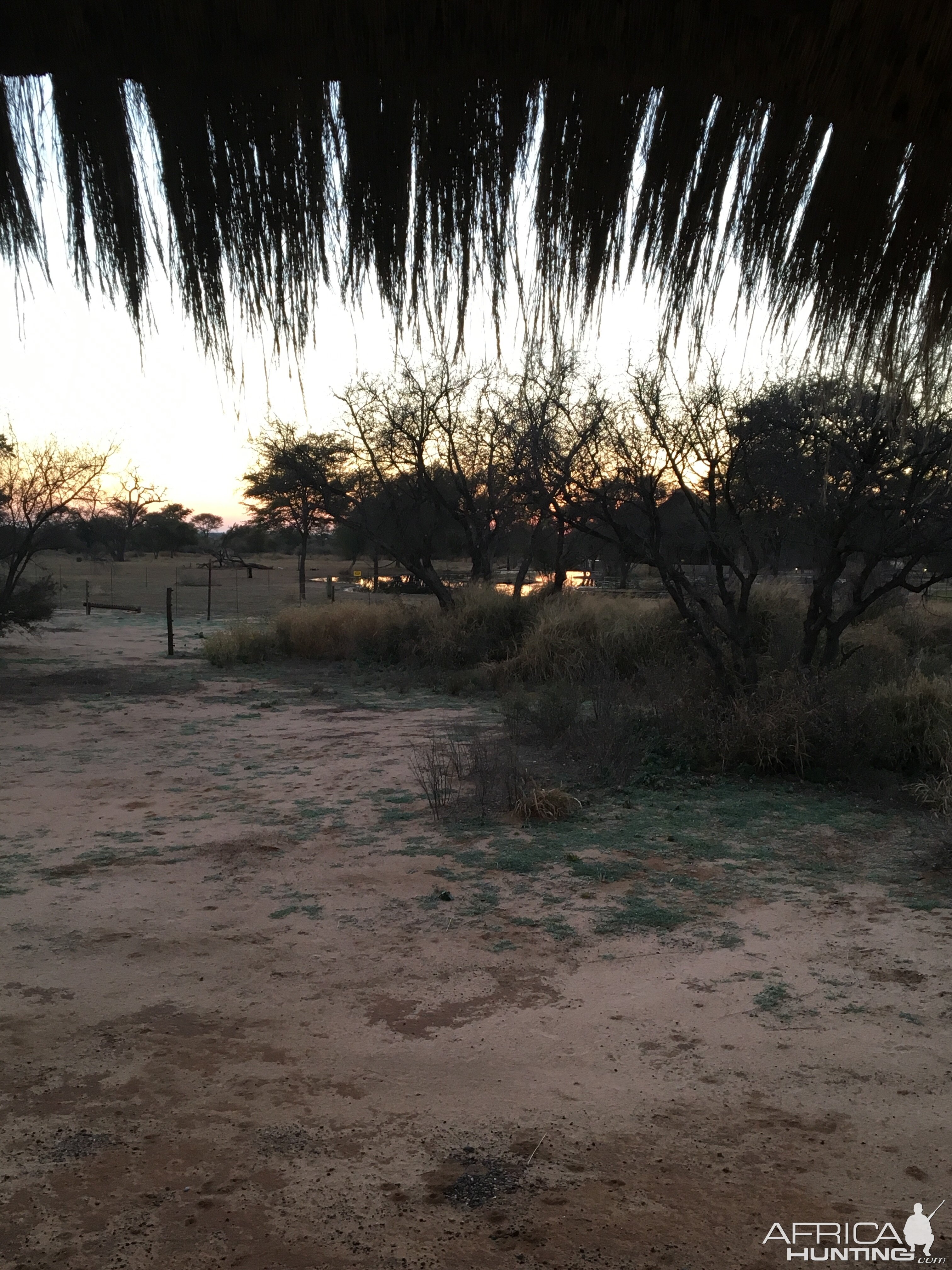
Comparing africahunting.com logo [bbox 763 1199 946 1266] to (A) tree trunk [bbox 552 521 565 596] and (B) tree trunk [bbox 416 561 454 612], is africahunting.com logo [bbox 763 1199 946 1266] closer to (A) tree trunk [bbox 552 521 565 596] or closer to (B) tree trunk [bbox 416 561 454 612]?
(B) tree trunk [bbox 416 561 454 612]

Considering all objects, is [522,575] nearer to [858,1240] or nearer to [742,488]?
[742,488]

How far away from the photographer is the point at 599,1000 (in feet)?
14.1

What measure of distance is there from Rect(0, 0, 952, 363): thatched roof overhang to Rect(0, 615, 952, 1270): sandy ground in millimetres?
2524

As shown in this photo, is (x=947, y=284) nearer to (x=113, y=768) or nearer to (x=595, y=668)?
(x=113, y=768)

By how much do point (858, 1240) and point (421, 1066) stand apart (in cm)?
169

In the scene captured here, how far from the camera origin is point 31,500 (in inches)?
760

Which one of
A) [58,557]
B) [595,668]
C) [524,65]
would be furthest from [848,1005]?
[58,557]

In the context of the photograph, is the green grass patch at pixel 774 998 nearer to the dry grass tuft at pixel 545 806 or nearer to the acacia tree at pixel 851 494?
the dry grass tuft at pixel 545 806

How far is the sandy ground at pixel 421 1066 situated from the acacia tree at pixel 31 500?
45.2 feet

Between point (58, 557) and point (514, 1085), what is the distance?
61683 mm

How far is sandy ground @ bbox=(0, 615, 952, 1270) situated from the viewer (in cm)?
273

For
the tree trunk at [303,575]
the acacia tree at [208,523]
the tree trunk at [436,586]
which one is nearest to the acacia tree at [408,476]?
the tree trunk at [436,586]

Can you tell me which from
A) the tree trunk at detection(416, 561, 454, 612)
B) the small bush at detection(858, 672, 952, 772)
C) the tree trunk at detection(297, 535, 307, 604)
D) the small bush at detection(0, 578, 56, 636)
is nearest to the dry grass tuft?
the small bush at detection(858, 672, 952, 772)

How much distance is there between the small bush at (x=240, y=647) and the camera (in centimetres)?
1762
